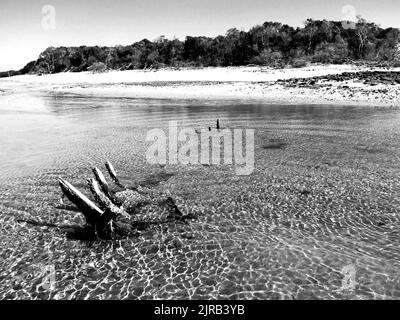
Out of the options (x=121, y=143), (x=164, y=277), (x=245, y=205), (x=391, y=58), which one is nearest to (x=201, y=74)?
(x=391, y=58)

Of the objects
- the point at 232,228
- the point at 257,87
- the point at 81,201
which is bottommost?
the point at 232,228

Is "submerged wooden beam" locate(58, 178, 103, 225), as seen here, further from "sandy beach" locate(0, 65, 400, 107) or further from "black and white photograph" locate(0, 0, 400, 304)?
"sandy beach" locate(0, 65, 400, 107)

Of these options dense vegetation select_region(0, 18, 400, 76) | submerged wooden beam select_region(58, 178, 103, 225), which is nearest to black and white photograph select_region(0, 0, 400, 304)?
submerged wooden beam select_region(58, 178, 103, 225)

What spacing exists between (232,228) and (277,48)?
70425 millimetres

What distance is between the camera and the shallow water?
7949mm

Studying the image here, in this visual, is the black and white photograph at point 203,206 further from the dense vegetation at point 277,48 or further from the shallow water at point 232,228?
the dense vegetation at point 277,48

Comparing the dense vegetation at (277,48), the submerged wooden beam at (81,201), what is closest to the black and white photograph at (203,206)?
the submerged wooden beam at (81,201)

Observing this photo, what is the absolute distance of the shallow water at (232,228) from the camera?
7.95 meters

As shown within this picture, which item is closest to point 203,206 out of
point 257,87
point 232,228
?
point 232,228

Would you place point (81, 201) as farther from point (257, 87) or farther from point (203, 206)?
point (257, 87)

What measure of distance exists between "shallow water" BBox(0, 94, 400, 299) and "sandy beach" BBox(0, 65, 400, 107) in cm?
1730

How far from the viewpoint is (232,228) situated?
34.2ft

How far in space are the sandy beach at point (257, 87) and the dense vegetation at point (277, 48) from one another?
23.1ft

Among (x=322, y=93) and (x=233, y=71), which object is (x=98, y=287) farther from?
(x=233, y=71)
